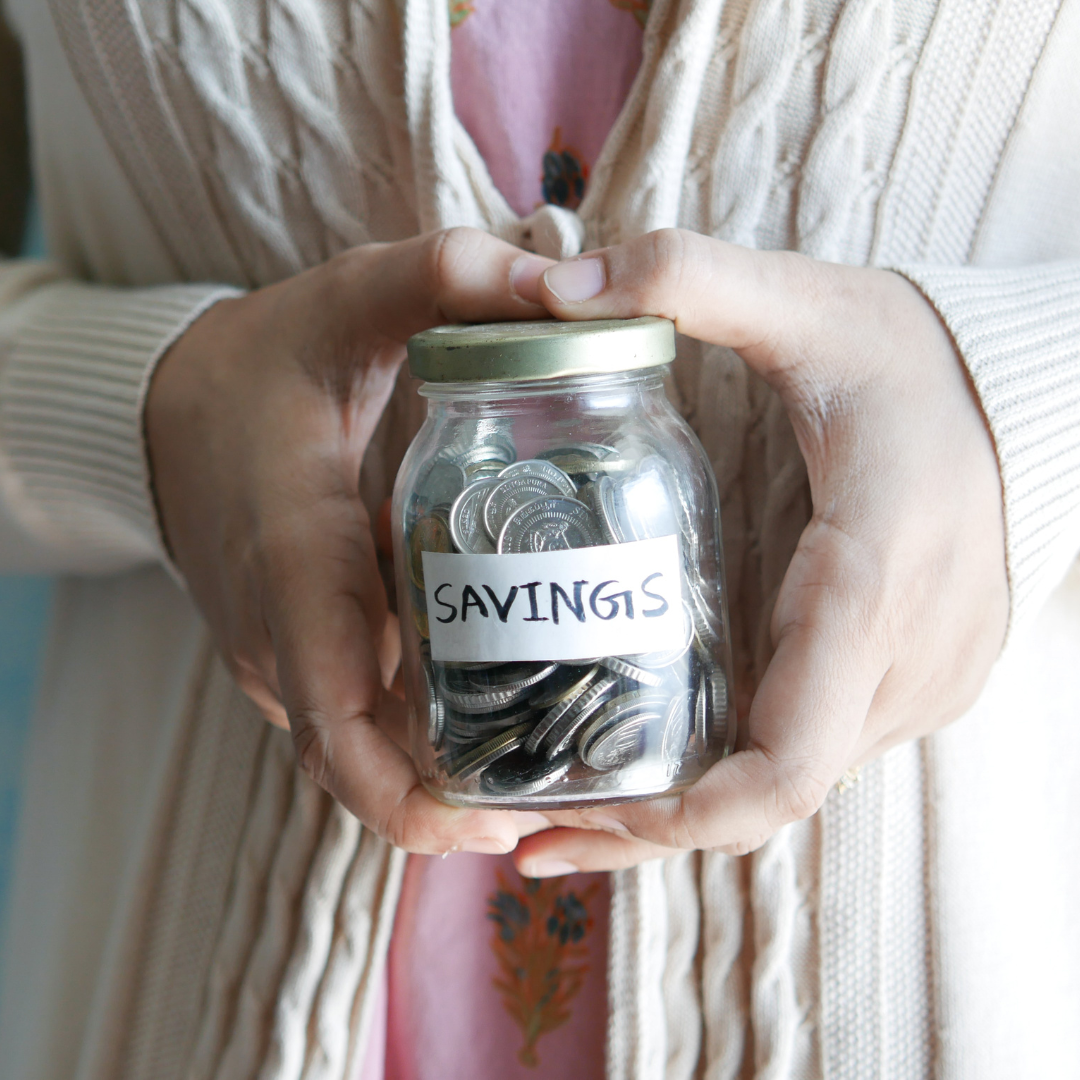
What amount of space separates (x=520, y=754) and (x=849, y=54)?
53 centimetres

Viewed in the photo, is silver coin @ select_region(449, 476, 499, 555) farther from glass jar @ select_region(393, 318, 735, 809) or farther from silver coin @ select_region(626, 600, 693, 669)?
silver coin @ select_region(626, 600, 693, 669)

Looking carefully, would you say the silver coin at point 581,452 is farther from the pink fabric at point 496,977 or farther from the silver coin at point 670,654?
the pink fabric at point 496,977

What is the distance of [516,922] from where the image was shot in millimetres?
732

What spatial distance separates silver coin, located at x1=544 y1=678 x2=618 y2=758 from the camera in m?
0.47

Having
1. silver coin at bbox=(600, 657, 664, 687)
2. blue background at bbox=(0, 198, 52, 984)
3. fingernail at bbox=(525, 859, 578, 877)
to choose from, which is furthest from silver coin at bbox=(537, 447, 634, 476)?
blue background at bbox=(0, 198, 52, 984)

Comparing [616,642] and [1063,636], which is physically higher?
[616,642]

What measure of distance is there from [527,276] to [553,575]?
0.19m

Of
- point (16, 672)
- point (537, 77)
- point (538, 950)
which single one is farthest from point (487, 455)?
point (16, 672)

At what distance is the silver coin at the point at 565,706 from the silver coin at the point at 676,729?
0.05 metres

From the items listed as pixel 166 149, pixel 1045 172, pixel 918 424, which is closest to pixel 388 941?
→ pixel 918 424

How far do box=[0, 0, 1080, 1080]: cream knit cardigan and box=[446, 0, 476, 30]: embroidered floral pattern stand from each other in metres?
0.04

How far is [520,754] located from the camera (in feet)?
1.56

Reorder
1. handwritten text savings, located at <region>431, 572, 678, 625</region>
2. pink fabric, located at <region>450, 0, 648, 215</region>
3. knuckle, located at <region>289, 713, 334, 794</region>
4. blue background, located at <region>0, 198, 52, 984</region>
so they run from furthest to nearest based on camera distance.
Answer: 1. blue background, located at <region>0, 198, 52, 984</region>
2. pink fabric, located at <region>450, 0, 648, 215</region>
3. knuckle, located at <region>289, 713, 334, 794</region>
4. handwritten text savings, located at <region>431, 572, 678, 625</region>

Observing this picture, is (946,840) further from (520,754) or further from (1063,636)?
(520,754)
